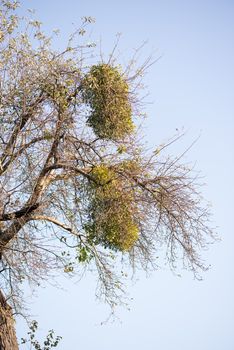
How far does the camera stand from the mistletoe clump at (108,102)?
26.7ft

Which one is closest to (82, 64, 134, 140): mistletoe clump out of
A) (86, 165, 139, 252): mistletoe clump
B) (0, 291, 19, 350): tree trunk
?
(86, 165, 139, 252): mistletoe clump

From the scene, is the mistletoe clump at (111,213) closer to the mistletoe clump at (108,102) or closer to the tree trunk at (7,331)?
the mistletoe clump at (108,102)

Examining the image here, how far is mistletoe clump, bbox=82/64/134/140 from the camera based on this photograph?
8125mm

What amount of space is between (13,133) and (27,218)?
1475mm

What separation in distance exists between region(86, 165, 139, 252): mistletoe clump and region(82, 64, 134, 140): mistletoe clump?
0.67 meters

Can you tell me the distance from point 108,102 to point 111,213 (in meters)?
1.81

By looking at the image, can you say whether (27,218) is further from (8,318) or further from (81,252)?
(8,318)

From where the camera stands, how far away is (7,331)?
8.70 metres

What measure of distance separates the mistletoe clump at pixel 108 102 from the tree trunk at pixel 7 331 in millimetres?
3542

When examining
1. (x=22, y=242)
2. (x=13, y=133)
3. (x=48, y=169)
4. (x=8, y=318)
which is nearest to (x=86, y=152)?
(x=48, y=169)

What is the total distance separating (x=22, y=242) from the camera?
8750mm

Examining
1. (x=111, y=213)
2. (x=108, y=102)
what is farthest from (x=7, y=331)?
(x=108, y=102)

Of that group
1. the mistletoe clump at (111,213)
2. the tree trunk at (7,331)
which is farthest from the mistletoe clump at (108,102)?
the tree trunk at (7,331)

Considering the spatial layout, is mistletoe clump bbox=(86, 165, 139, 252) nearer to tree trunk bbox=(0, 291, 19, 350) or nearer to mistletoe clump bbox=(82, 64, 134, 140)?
mistletoe clump bbox=(82, 64, 134, 140)
